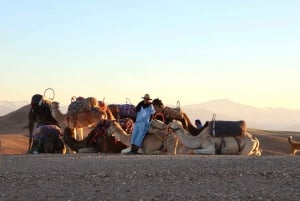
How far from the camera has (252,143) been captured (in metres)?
16.5

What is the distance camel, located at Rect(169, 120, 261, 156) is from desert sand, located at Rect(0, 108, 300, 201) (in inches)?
162

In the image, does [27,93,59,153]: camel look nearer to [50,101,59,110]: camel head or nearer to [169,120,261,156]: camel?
[50,101,59,110]: camel head

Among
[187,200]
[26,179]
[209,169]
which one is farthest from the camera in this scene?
[209,169]

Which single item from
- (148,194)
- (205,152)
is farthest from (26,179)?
(205,152)

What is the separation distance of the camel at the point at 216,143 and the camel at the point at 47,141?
282 cm

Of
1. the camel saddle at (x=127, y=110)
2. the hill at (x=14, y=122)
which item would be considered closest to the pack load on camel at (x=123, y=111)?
the camel saddle at (x=127, y=110)

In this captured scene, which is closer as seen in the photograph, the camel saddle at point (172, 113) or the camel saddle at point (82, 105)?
the camel saddle at point (172, 113)

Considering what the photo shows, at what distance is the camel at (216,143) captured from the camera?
16.3 meters

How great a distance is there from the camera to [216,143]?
1631cm

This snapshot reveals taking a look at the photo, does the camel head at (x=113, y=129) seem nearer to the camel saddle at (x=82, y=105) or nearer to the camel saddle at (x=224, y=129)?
the camel saddle at (x=82, y=105)

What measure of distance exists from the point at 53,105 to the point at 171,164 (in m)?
8.09

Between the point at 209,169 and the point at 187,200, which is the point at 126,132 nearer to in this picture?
the point at 209,169

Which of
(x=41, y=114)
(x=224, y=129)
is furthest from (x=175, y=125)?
(x=41, y=114)

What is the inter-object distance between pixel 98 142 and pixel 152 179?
764 cm
